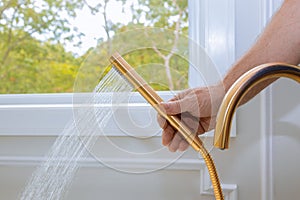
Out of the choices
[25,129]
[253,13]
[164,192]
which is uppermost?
[253,13]

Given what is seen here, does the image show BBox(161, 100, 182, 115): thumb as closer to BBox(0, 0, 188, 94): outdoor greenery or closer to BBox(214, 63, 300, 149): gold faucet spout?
BBox(214, 63, 300, 149): gold faucet spout

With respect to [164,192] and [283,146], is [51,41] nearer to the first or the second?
[164,192]

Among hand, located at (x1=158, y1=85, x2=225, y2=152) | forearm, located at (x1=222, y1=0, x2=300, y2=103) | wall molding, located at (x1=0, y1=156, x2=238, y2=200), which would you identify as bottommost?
wall molding, located at (x1=0, y1=156, x2=238, y2=200)

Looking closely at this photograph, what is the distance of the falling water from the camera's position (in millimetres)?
750

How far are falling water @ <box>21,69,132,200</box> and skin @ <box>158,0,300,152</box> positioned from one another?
8 centimetres

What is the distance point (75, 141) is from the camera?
1.05 meters

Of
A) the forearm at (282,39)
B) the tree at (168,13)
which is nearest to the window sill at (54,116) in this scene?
the forearm at (282,39)

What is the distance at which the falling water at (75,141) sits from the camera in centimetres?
75

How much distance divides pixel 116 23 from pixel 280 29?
0.79 metres

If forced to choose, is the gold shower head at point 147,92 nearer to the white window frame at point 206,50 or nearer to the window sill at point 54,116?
the window sill at point 54,116

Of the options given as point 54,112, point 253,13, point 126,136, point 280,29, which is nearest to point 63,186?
point 54,112

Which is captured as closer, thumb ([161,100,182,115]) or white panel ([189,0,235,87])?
thumb ([161,100,182,115])

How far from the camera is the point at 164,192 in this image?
1.17 metres

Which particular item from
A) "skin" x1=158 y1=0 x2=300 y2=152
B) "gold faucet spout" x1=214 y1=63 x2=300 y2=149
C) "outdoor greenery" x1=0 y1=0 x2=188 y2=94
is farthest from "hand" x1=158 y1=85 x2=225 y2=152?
"outdoor greenery" x1=0 y1=0 x2=188 y2=94
